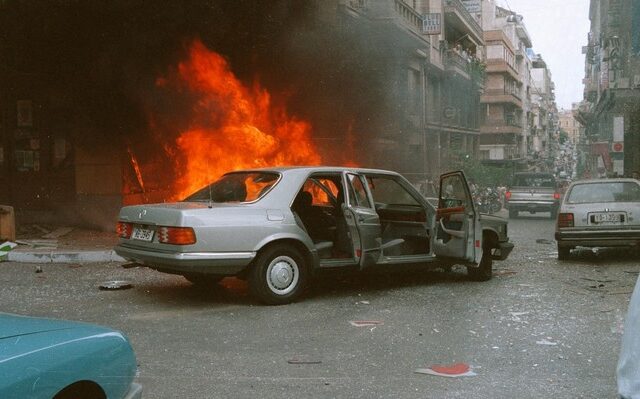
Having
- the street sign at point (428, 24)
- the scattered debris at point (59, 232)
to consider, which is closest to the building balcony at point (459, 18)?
the street sign at point (428, 24)

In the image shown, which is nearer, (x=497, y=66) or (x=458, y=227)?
(x=458, y=227)

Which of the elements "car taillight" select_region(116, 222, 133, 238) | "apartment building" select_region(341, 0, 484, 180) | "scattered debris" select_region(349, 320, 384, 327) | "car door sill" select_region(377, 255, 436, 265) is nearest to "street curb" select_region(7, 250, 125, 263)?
"car taillight" select_region(116, 222, 133, 238)

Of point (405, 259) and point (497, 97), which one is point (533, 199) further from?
point (497, 97)

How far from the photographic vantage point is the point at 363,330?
5.70 metres

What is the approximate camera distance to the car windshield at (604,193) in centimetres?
1034

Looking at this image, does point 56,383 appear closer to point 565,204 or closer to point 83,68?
point 565,204

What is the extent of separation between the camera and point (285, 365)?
461 centimetres

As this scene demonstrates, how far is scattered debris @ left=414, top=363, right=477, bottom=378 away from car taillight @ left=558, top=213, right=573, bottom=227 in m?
6.33

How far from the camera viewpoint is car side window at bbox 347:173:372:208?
7352mm

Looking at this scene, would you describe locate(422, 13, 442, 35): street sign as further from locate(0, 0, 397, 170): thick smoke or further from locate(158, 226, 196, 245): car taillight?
locate(158, 226, 196, 245): car taillight

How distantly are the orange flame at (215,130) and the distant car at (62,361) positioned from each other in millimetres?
11205

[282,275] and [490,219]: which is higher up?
[490,219]

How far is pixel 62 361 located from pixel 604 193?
32.5 ft

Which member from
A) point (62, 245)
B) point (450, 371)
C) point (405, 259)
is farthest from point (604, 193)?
point (62, 245)
